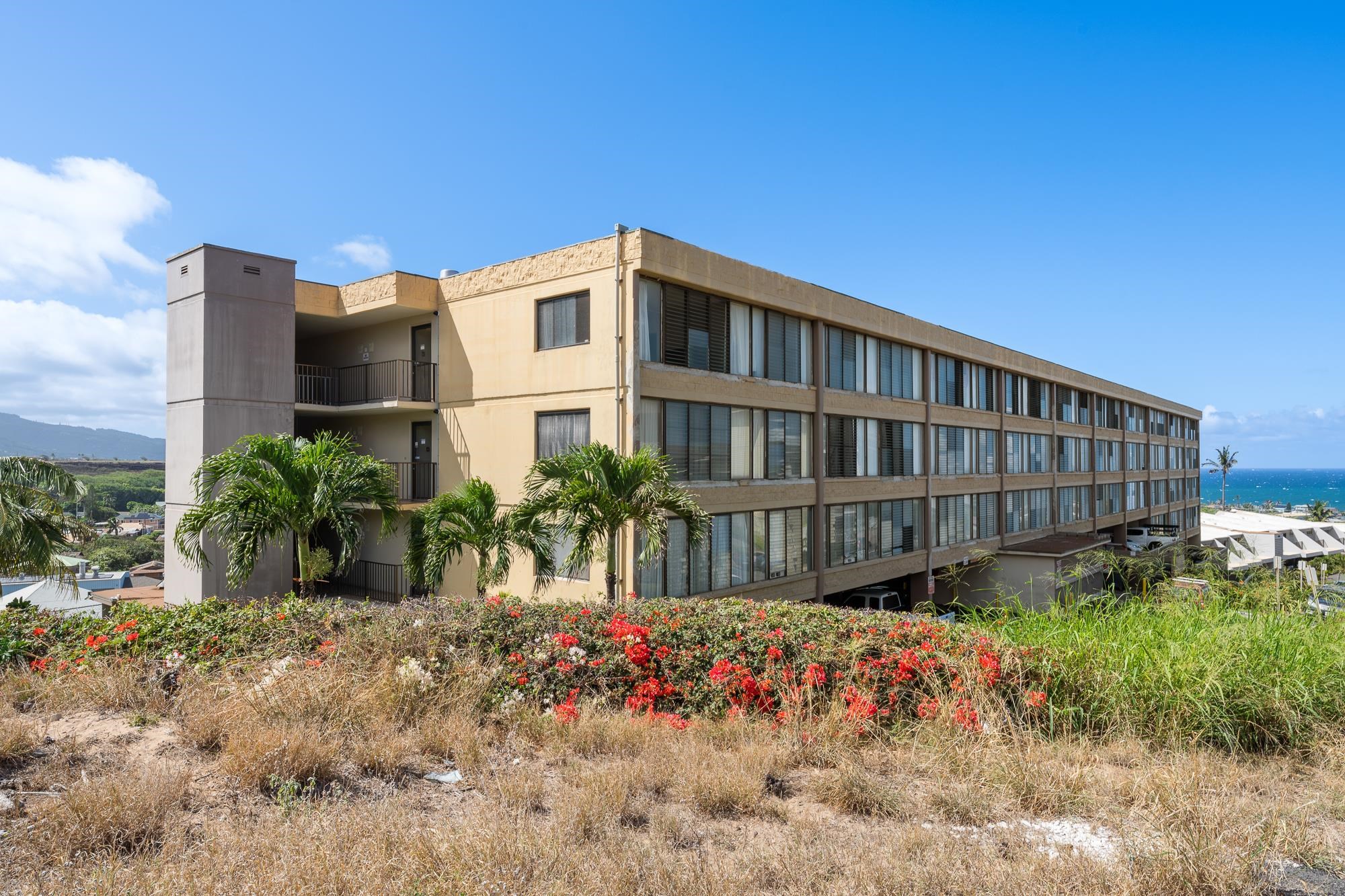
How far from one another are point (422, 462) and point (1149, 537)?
42.1 metres

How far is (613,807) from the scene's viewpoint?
202 inches

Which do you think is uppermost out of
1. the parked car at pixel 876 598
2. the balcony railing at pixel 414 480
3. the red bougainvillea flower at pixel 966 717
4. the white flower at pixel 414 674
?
the balcony railing at pixel 414 480

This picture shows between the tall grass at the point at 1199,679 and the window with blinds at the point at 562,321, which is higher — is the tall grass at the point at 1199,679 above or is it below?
below

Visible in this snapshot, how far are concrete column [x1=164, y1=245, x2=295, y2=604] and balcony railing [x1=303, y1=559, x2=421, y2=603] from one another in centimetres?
267

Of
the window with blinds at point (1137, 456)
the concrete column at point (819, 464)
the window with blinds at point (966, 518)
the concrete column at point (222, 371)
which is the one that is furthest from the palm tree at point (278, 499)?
the window with blinds at point (1137, 456)

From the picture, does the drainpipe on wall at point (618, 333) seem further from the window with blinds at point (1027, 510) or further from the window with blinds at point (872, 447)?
the window with blinds at point (1027, 510)

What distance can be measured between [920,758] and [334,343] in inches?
939

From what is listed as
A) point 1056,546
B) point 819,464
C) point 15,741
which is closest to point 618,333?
point 819,464

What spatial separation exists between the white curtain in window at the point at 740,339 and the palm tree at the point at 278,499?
9139 millimetres

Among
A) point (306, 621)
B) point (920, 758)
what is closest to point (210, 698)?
point (306, 621)

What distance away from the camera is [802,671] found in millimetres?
7750

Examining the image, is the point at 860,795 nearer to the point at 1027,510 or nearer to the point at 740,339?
the point at 740,339

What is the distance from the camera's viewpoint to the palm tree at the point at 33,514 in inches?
586

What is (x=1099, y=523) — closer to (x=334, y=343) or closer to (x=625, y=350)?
(x=625, y=350)
